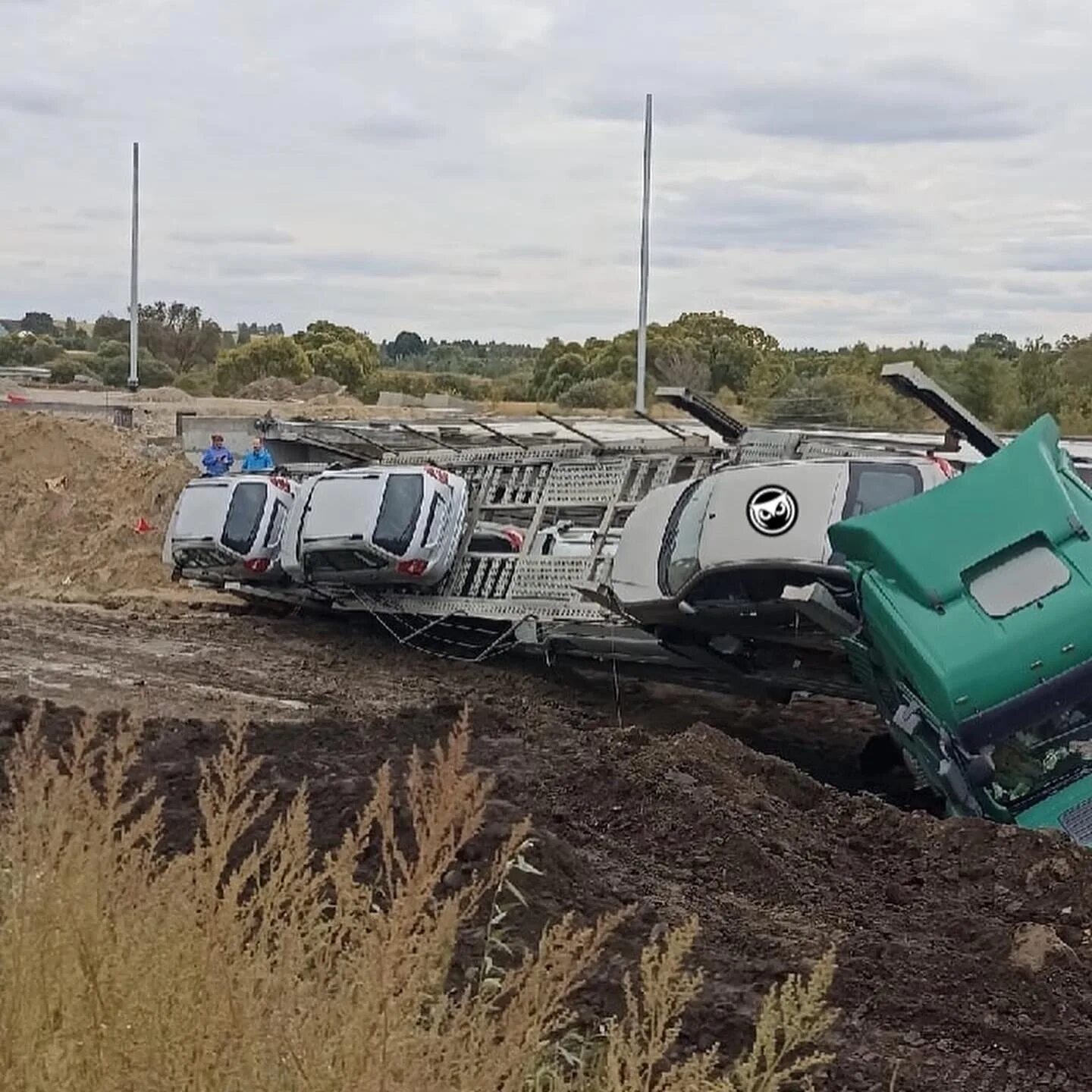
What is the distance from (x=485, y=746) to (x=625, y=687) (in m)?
4.57

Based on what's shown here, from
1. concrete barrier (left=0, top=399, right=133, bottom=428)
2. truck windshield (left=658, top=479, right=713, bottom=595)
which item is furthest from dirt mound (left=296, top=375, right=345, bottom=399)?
truck windshield (left=658, top=479, right=713, bottom=595)

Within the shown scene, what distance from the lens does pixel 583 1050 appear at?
455 centimetres

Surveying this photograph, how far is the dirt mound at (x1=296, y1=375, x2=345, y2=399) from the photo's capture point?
55438 mm

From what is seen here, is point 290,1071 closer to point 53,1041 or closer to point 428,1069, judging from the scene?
point 428,1069

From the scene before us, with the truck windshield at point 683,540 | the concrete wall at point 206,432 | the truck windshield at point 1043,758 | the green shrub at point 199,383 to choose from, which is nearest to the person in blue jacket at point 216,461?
the concrete wall at point 206,432

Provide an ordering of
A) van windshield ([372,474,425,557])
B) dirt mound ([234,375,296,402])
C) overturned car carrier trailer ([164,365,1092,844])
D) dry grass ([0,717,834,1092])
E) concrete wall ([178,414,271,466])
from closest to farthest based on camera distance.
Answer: dry grass ([0,717,834,1092]) → overturned car carrier trailer ([164,365,1092,844]) → van windshield ([372,474,425,557]) → concrete wall ([178,414,271,466]) → dirt mound ([234,375,296,402])

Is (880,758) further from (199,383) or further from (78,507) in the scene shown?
(199,383)

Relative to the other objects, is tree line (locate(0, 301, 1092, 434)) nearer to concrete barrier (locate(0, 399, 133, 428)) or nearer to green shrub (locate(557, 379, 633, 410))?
green shrub (locate(557, 379, 633, 410))

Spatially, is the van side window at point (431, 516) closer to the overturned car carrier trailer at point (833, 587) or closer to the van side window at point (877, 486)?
the overturned car carrier trailer at point (833, 587)

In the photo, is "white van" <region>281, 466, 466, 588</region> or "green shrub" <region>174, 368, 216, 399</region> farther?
"green shrub" <region>174, 368, 216, 399</region>

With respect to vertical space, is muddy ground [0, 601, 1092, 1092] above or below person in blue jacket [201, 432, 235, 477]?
below

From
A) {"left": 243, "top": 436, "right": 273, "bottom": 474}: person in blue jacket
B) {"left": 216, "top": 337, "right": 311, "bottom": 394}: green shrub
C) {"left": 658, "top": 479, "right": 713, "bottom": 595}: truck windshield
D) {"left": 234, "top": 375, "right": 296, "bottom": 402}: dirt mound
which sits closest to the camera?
{"left": 658, "top": 479, "right": 713, "bottom": 595}: truck windshield

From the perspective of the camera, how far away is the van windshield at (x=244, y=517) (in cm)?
1508

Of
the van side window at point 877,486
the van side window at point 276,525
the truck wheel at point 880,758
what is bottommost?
the truck wheel at point 880,758
